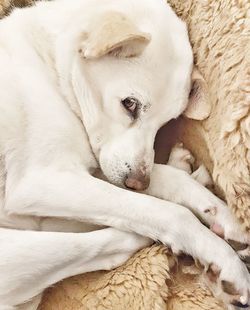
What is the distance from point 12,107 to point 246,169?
2.30ft

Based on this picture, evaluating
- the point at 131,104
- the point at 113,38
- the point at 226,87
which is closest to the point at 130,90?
the point at 131,104

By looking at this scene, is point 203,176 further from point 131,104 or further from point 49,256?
point 49,256

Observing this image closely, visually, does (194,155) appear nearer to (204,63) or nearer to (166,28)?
(204,63)

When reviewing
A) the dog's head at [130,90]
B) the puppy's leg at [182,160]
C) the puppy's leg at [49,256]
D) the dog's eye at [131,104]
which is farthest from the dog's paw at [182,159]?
the puppy's leg at [49,256]

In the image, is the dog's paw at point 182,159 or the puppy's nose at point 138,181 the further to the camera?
the dog's paw at point 182,159

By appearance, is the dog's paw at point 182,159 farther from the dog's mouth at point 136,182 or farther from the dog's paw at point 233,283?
the dog's paw at point 233,283

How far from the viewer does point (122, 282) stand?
1.51 m

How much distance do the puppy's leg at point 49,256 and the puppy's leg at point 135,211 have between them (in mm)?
62

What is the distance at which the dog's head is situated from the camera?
1659 millimetres

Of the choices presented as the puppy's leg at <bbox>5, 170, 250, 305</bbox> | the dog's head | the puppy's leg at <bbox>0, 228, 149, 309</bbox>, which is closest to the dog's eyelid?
the dog's head

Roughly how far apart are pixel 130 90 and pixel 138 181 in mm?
A: 275

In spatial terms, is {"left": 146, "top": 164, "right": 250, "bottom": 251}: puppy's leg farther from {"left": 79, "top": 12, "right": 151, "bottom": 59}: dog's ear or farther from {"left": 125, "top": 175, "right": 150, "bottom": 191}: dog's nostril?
{"left": 79, "top": 12, "right": 151, "bottom": 59}: dog's ear

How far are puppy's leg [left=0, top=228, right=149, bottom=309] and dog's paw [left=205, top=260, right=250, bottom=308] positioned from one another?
25cm

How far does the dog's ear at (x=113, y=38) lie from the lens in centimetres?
156
